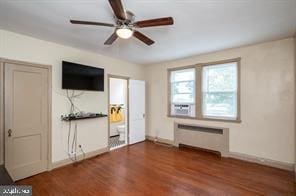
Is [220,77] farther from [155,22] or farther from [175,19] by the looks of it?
[155,22]

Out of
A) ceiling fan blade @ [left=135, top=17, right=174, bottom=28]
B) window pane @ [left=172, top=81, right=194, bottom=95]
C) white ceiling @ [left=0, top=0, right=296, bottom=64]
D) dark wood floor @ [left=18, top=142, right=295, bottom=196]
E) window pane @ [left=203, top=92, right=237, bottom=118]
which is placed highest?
white ceiling @ [left=0, top=0, right=296, bottom=64]

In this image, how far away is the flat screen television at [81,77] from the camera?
11.4 ft

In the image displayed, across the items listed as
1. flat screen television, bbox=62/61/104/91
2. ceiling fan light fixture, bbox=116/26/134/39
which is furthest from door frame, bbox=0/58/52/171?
ceiling fan light fixture, bbox=116/26/134/39

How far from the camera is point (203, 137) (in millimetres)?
4406

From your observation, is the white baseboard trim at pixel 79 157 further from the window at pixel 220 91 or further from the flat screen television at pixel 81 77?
the window at pixel 220 91

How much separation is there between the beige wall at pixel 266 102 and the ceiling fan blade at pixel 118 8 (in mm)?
3156

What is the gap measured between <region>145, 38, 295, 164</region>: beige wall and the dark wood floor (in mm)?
451

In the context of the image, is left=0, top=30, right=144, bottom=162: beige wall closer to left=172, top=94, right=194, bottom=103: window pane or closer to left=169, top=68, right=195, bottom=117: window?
left=169, top=68, right=195, bottom=117: window

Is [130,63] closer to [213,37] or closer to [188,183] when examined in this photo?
[213,37]

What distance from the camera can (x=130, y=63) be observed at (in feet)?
17.5

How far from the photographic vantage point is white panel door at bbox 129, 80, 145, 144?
519 cm

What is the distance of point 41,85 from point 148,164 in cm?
278

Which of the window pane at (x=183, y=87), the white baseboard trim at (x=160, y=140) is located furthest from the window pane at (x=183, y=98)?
the white baseboard trim at (x=160, y=140)

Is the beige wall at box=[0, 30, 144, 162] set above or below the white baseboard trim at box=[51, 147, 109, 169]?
above
